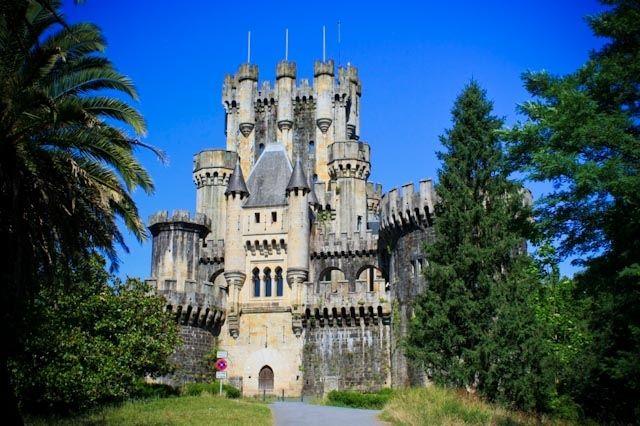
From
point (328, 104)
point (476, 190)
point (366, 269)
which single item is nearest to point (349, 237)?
point (366, 269)

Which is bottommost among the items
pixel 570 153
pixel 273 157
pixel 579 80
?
pixel 570 153

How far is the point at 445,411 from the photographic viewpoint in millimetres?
22656

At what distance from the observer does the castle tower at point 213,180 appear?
190 feet

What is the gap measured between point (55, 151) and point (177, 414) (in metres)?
11.0

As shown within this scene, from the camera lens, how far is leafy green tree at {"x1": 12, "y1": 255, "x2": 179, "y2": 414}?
99.5 feet

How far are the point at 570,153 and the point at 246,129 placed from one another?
43.4 metres

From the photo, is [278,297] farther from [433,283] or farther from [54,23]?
[54,23]

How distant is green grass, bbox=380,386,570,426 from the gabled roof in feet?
91.2

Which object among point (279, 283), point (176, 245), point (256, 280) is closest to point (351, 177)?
point (279, 283)

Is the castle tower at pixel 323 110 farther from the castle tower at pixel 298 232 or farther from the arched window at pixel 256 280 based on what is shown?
the arched window at pixel 256 280

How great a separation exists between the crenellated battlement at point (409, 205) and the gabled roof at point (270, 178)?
8.38 m

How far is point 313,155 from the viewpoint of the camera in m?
60.5

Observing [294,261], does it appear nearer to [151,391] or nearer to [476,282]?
[151,391]

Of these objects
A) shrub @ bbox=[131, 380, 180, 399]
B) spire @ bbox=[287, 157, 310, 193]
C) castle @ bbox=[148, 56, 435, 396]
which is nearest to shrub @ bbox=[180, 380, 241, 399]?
shrub @ bbox=[131, 380, 180, 399]
